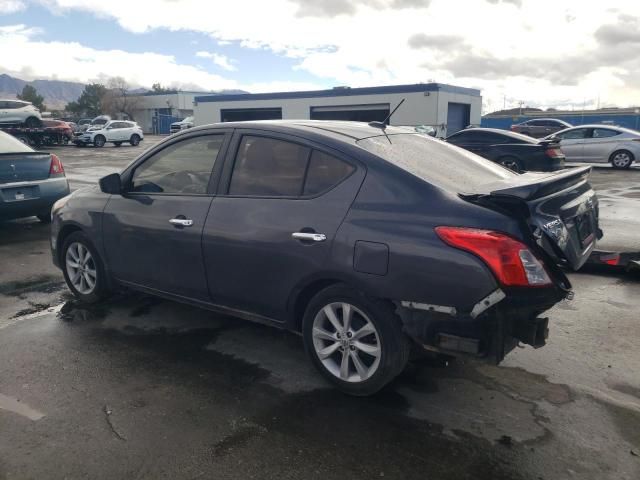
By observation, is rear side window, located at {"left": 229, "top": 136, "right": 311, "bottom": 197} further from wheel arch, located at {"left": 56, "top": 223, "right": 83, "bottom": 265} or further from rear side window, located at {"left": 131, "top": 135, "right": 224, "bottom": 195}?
wheel arch, located at {"left": 56, "top": 223, "right": 83, "bottom": 265}

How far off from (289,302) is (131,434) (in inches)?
47.3

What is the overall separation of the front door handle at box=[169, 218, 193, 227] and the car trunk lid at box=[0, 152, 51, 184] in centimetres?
464

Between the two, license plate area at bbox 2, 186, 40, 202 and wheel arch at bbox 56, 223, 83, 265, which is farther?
license plate area at bbox 2, 186, 40, 202

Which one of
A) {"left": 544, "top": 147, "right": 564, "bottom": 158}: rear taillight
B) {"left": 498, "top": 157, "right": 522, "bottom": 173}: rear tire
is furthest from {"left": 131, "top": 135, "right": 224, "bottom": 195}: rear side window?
{"left": 544, "top": 147, "right": 564, "bottom": 158}: rear taillight

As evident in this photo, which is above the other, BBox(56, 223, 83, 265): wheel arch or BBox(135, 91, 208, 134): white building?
BBox(135, 91, 208, 134): white building

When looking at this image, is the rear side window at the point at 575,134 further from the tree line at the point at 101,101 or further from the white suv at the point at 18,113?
the tree line at the point at 101,101

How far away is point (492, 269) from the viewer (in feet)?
8.96

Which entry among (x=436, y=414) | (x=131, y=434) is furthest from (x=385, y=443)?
(x=131, y=434)

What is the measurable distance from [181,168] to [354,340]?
2.05 meters

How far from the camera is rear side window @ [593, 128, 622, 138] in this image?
17.8 meters

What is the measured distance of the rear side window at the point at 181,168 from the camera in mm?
3967

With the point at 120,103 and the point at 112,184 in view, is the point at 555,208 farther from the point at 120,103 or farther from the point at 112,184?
the point at 120,103

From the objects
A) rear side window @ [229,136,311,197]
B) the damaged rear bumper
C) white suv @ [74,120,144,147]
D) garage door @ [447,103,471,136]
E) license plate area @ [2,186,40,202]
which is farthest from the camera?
garage door @ [447,103,471,136]

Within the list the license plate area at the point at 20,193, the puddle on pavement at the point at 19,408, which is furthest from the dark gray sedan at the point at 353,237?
the license plate area at the point at 20,193
